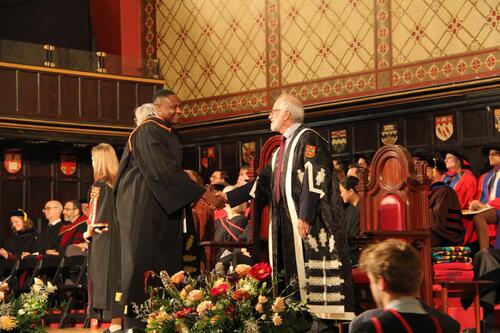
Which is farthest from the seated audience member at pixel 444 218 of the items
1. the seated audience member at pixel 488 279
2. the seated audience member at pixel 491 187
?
the seated audience member at pixel 491 187

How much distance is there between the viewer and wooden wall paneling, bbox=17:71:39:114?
16.2 m

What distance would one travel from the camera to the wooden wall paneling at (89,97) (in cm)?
1692

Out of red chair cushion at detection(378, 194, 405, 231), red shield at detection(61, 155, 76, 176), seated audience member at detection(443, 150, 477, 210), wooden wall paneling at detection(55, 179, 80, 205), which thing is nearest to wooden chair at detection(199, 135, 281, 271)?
red chair cushion at detection(378, 194, 405, 231)

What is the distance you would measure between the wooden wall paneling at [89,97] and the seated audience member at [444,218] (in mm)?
9183

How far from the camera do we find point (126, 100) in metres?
17.3

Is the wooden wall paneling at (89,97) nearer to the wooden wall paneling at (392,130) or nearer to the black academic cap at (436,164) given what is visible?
the wooden wall paneling at (392,130)

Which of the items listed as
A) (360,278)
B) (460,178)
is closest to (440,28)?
(460,178)

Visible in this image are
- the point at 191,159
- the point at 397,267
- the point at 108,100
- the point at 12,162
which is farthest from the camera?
the point at 191,159

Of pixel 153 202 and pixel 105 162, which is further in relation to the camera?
pixel 105 162

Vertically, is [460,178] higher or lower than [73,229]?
higher

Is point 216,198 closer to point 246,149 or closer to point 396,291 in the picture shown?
point 396,291

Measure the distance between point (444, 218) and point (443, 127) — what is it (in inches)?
207

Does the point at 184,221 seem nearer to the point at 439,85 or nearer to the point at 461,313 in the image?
the point at 461,313

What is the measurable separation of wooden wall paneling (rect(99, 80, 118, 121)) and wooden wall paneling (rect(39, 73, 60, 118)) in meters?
0.80
